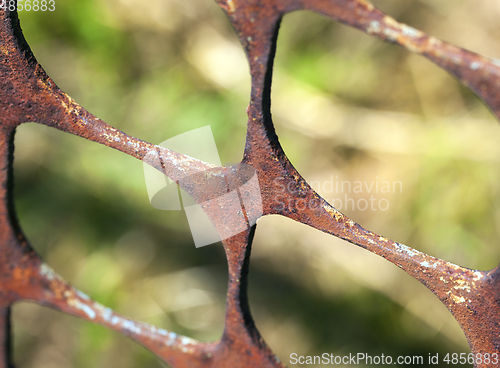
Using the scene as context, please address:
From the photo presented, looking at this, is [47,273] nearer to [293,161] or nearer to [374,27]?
[374,27]

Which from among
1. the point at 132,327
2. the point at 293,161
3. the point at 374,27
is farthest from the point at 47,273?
the point at 293,161

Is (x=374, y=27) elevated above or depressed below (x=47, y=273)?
above

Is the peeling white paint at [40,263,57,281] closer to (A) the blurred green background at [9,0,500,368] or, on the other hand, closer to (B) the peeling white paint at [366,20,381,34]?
Answer: (B) the peeling white paint at [366,20,381,34]

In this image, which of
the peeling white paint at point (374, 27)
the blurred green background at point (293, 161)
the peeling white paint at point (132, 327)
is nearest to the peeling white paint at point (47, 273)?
the peeling white paint at point (132, 327)

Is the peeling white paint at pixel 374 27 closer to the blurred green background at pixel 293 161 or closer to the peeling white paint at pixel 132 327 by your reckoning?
the peeling white paint at pixel 132 327

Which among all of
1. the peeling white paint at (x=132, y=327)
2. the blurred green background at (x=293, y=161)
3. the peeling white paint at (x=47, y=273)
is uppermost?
the peeling white paint at (x=47, y=273)

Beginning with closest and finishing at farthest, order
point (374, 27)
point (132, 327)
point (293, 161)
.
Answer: point (374, 27) → point (132, 327) → point (293, 161)

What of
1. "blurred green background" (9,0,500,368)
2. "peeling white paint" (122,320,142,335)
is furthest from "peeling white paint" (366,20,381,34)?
"blurred green background" (9,0,500,368)

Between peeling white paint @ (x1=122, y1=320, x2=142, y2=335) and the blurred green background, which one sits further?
the blurred green background

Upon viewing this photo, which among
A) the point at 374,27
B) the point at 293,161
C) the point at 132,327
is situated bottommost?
the point at 293,161
